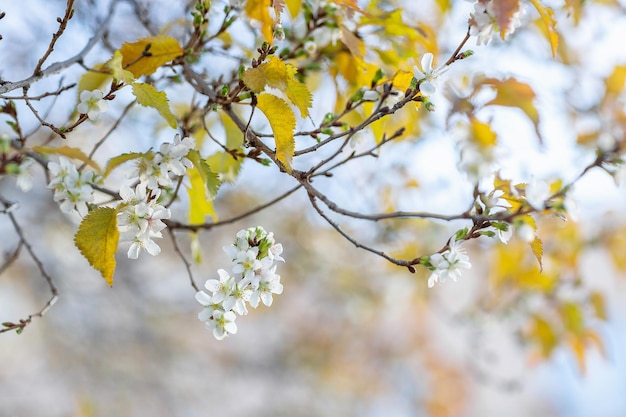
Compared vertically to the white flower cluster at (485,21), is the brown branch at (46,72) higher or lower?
lower

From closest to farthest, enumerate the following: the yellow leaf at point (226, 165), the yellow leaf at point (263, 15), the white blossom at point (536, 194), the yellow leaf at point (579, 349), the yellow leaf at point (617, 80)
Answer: the white blossom at point (536, 194) → the yellow leaf at point (263, 15) → the yellow leaf at point (226, 165) → the yellow leaf at point (617, 80) → the yellow leaf at point (579, 349)

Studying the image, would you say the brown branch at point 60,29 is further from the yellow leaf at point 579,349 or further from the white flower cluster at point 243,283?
the yellow leaf at point 579,349

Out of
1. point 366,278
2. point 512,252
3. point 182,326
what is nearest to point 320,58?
point 512,252

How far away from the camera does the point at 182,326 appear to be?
331 cm

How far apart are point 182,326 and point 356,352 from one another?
1234 mm

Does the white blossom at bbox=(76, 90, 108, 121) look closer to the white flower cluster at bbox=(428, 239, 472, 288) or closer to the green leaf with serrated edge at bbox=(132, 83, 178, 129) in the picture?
the green leaf with serrated edge at bbox=(132, 83, 178, 129)

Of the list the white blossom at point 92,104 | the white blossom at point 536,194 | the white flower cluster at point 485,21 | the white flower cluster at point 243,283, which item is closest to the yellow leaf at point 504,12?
the white flower cluster at point 485,21

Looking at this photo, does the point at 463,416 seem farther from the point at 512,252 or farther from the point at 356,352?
the point at 512,252

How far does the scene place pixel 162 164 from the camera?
0.63 m

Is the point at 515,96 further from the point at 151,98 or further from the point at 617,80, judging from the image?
the point at 151,98

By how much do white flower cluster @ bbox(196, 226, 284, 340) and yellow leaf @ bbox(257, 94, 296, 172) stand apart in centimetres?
10

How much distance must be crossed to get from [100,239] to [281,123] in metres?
0.22

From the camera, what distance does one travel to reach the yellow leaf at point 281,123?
583mm

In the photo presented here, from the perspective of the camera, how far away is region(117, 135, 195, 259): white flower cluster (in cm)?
61
